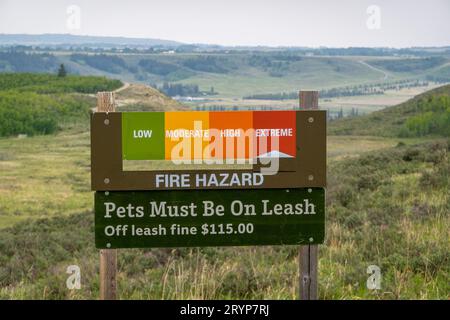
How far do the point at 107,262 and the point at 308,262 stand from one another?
1520 millimetres

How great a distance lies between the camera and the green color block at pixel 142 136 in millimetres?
5812

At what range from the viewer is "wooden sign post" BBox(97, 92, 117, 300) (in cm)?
585

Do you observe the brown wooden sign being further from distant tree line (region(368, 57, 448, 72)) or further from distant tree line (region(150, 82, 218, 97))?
distant tree line (region(368, 57, 448, 72))

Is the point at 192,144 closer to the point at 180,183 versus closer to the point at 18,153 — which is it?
the point at 180,183

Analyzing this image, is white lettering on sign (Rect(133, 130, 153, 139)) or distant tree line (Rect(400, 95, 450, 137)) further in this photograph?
distant tree line (Rect(400, 95, 450, 137))

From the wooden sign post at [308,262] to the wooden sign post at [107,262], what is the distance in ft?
4.64

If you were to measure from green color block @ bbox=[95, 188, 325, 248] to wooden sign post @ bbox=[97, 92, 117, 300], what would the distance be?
3.9 inches

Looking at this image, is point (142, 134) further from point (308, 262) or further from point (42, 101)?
point (42, 101)

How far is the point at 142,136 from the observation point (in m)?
5.82

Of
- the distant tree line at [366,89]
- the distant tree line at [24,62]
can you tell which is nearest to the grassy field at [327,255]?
the distant tree line at [24,62]

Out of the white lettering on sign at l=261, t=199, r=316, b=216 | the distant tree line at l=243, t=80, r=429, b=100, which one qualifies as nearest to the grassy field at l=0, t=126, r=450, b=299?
the white lettering on sign at l=261, t=199, r=316, b=216

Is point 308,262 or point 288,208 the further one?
point 308,262

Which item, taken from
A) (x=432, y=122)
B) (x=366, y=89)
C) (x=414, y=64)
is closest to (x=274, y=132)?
(x=432, y=122)

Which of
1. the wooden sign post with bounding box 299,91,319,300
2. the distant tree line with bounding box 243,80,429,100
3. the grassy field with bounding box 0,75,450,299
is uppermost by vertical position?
the wooden sign post with bounding box 299,91,319,300
